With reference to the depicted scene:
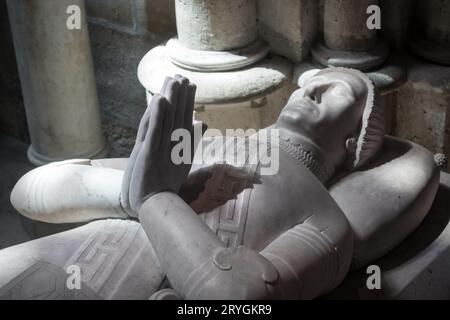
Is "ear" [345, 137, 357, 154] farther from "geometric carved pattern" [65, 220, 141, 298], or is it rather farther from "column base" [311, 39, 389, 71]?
"column base" [311, 39, 389, 71]

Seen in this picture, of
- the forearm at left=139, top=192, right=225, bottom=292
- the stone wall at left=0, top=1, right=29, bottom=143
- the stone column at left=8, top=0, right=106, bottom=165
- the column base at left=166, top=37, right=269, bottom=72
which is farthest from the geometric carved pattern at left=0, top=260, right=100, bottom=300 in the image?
the stone wall at left=0, top=1, right=29, bottom=143

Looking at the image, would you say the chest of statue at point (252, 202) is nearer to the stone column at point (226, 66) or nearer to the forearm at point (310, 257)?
the forearm at point (310, 257)

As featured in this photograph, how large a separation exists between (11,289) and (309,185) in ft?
2.98

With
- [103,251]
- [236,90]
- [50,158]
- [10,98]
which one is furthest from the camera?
[10,98]

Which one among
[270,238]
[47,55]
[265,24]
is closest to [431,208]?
[270,238]

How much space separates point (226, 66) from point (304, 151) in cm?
108

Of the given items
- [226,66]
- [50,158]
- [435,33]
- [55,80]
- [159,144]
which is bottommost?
[50,158]

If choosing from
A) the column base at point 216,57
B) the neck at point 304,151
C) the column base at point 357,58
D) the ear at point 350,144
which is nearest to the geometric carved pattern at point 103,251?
the neck at point 304,151

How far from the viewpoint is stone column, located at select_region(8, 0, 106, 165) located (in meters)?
3.56

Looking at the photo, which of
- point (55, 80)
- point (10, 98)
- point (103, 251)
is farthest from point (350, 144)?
point (10, 98)

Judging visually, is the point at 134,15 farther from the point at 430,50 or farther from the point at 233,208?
the point at 233,208

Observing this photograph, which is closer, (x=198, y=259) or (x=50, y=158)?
(x=198, y=259)

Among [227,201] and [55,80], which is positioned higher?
[227,201]

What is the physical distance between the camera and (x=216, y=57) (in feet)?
11.2
